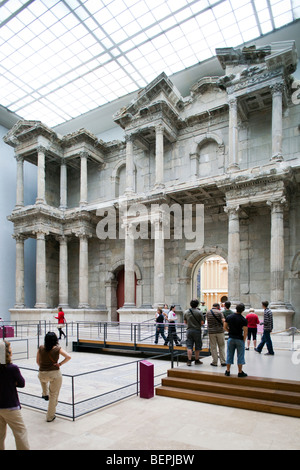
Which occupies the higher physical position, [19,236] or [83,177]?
[83,177]

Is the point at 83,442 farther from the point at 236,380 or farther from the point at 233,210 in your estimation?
the point at 233,210

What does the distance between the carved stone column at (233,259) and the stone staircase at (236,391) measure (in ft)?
26.6

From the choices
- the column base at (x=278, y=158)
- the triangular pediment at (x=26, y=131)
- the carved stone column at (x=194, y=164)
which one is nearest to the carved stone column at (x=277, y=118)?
the column base at (x=278, y=158)

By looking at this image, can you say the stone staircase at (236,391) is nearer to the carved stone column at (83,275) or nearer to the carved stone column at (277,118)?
the carved stone column at (277,118)

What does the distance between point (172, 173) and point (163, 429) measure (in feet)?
54.6

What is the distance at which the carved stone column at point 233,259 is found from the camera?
15.8m

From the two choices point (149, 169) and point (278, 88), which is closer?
point (278, 88)

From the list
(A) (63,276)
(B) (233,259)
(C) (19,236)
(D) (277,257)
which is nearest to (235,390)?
(D) (277,257)

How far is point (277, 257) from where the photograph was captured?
15023 millimetres

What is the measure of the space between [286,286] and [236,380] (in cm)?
1002

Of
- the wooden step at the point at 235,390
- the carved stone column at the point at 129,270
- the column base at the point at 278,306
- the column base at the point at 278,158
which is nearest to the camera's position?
the wooden step at the point at 235,390

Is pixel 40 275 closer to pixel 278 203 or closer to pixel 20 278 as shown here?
pixel 20 278

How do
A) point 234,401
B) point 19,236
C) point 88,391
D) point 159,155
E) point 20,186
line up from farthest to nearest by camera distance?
1. point 20,186
2. point 19,236
3. point 159,155
4. point 88,391
5. point 234,401

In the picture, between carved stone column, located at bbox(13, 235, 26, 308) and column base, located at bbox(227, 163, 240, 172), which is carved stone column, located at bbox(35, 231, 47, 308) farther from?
column base, located at bbox(227, 163, 240, 172)
